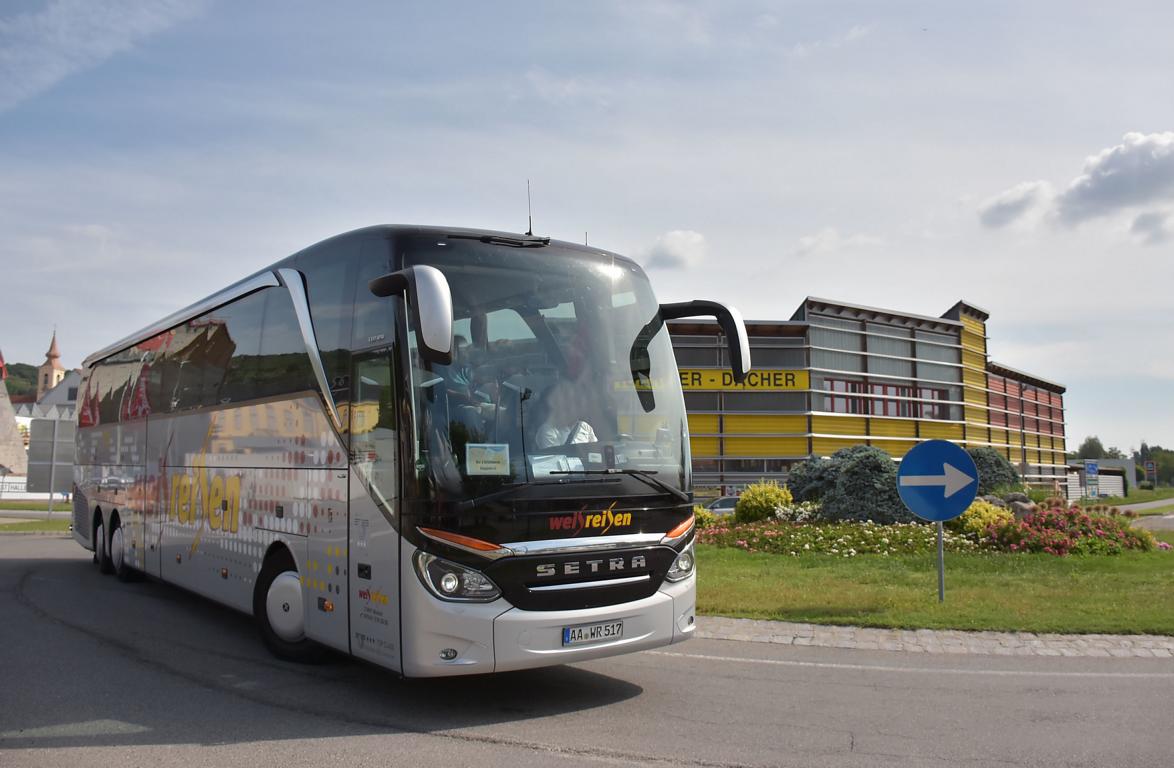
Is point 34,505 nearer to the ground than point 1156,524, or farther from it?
farther from it

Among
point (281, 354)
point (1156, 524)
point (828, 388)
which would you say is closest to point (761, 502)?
point (281, 354)

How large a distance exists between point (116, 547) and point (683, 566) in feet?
33.4

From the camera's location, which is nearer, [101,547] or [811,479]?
[101,547]

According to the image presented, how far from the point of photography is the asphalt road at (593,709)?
18.4 feet

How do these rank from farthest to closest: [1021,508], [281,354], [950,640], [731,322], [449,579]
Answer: [1021,508] < [950,640] < [281,354] < [731,322] < [449,579]

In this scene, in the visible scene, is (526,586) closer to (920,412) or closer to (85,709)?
(85,709)

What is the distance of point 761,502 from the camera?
21453mm

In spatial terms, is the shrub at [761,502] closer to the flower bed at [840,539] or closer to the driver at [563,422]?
the flower bed at [840,539]

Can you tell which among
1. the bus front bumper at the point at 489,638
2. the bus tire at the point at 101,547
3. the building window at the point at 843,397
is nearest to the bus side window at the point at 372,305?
the bus front bumper at the point at 489,638

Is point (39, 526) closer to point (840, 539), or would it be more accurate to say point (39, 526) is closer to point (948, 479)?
point (840, 539)

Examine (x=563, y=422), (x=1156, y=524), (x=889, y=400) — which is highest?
(x=889, y=400)

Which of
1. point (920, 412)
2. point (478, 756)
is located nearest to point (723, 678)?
point (478, 756)

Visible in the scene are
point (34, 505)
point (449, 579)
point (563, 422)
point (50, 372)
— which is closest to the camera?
point (449, 579)

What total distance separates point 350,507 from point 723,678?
10.6ft
